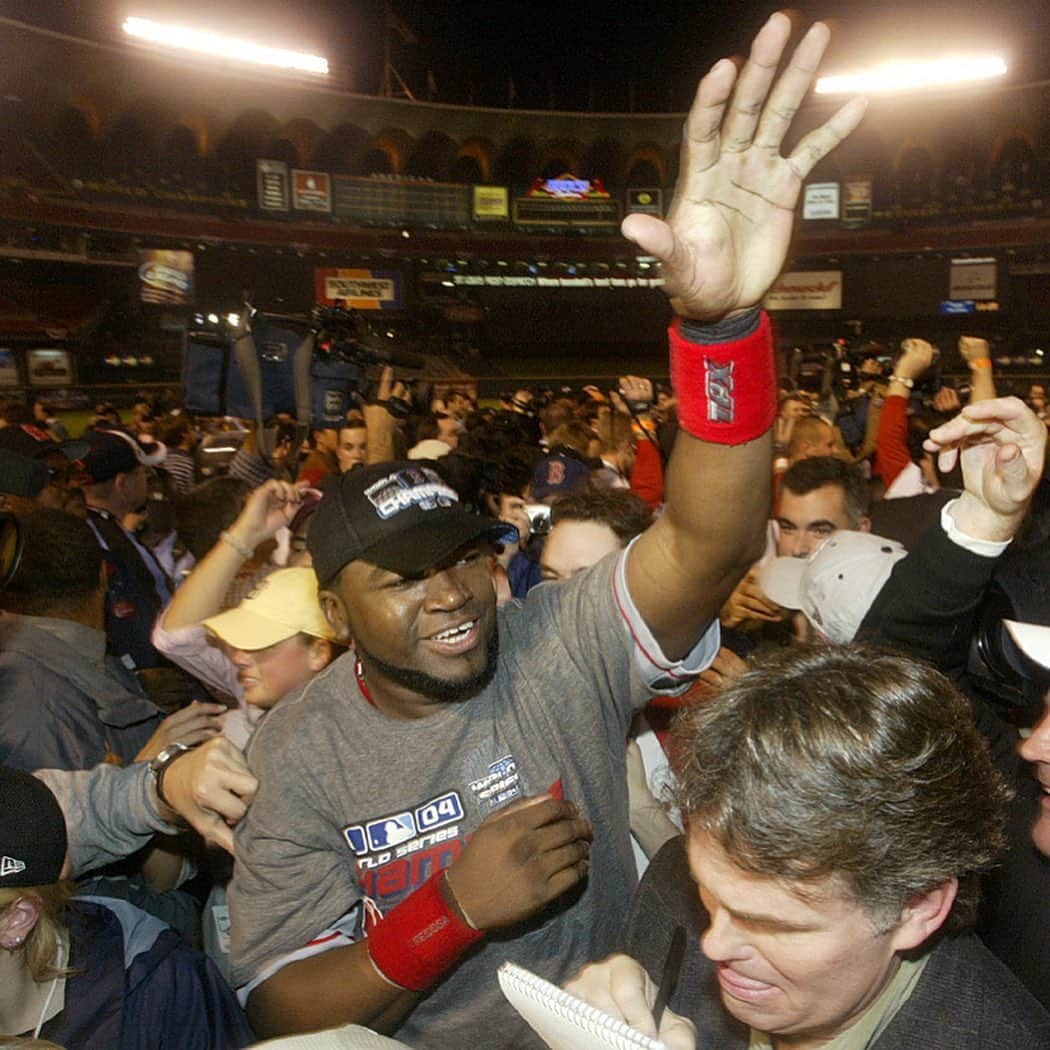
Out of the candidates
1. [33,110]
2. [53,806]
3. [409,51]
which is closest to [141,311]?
[33,110]

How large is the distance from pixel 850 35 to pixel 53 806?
31992 millimetres

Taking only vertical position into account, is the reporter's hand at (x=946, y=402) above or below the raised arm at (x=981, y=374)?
below

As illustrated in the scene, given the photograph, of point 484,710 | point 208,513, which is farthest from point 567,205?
point 484,710

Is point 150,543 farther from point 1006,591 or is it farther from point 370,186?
point 370,186

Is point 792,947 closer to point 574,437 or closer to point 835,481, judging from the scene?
point 835,481

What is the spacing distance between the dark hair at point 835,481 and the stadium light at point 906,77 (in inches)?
1055

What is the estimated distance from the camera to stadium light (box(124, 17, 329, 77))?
997 inches

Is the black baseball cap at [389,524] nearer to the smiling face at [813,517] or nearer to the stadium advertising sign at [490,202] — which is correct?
the smiling face at [813,517]

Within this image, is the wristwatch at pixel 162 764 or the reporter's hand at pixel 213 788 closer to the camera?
the reporter's hand at pixel 213 788

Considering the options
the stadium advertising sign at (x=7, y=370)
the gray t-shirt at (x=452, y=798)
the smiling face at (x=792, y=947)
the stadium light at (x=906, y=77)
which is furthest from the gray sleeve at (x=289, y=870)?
the stadium light at (x=906, y=77)

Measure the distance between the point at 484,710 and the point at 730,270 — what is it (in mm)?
896

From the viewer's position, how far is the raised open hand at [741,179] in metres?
1.44

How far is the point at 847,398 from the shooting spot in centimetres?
834

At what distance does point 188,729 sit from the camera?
253cm
